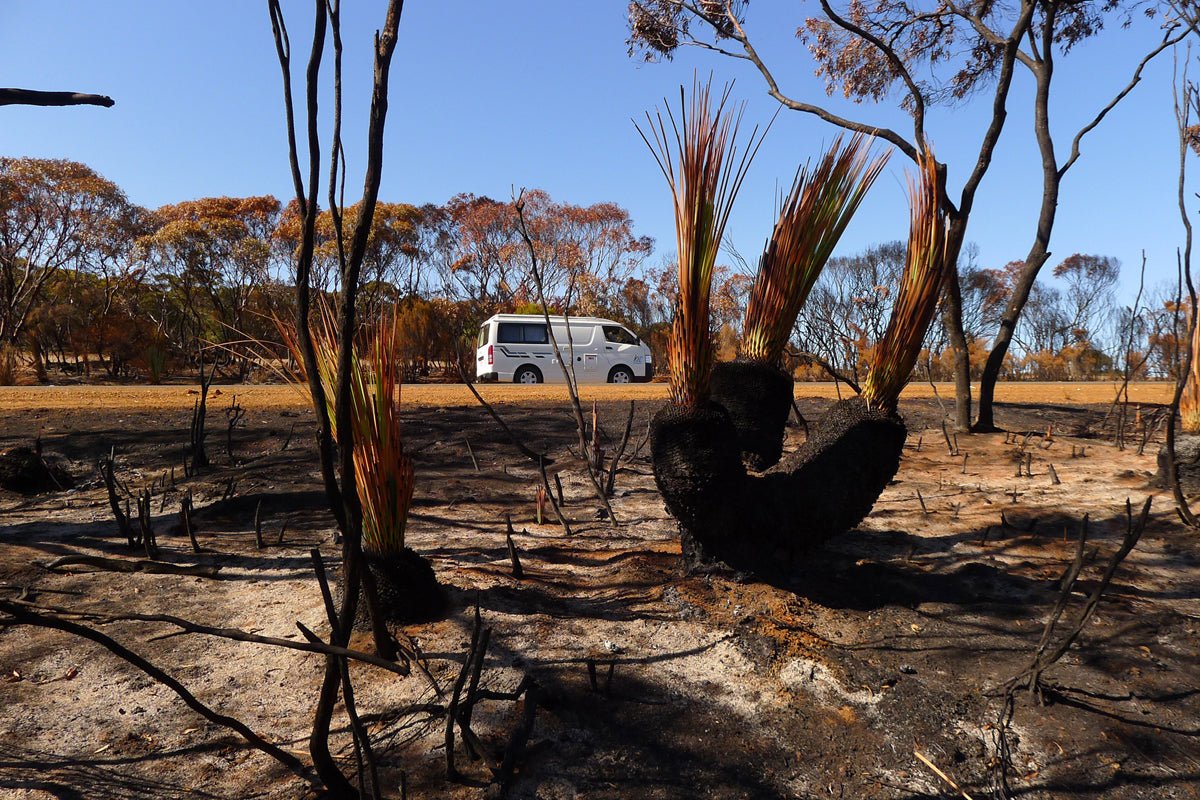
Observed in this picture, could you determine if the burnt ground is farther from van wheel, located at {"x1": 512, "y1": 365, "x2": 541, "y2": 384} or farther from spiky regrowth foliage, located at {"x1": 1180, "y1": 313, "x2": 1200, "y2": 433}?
van wheel, located at {"x1": 512, "y1": 365, "x2": 541, "y2": 384}

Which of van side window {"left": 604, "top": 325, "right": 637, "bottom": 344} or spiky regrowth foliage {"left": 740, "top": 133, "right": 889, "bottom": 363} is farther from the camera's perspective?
van side window {"left": 604, "top": 325, "right": 637, "bottom": 344}

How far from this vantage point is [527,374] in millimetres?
17781

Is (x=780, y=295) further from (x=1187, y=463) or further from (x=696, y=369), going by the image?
(x=1187, y=463)

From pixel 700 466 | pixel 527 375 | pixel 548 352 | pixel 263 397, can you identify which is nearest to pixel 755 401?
pixel 700 466

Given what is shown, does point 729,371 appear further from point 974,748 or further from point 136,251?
point 136,251

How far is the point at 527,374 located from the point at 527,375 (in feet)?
0.08

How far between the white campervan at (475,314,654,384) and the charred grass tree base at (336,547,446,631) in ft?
46.8

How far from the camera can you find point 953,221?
3273 millimetres

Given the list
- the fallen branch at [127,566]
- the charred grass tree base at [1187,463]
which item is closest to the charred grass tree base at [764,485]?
the fallen branch at [127,566]

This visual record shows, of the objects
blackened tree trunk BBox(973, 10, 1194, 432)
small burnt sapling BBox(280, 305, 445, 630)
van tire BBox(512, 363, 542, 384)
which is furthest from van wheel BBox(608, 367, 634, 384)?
Answer: small burnt sapling BBox(280, 305, 445, 630)

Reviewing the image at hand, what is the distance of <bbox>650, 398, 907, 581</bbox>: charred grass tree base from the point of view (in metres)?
2.84

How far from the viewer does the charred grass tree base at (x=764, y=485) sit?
284 centimetres

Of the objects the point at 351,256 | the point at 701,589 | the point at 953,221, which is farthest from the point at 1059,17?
the point at 351,256

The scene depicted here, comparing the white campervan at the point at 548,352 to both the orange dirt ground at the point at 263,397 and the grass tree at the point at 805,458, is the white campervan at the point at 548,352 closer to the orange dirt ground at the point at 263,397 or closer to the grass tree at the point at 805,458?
the orange dirt ground at the point at 263,397
